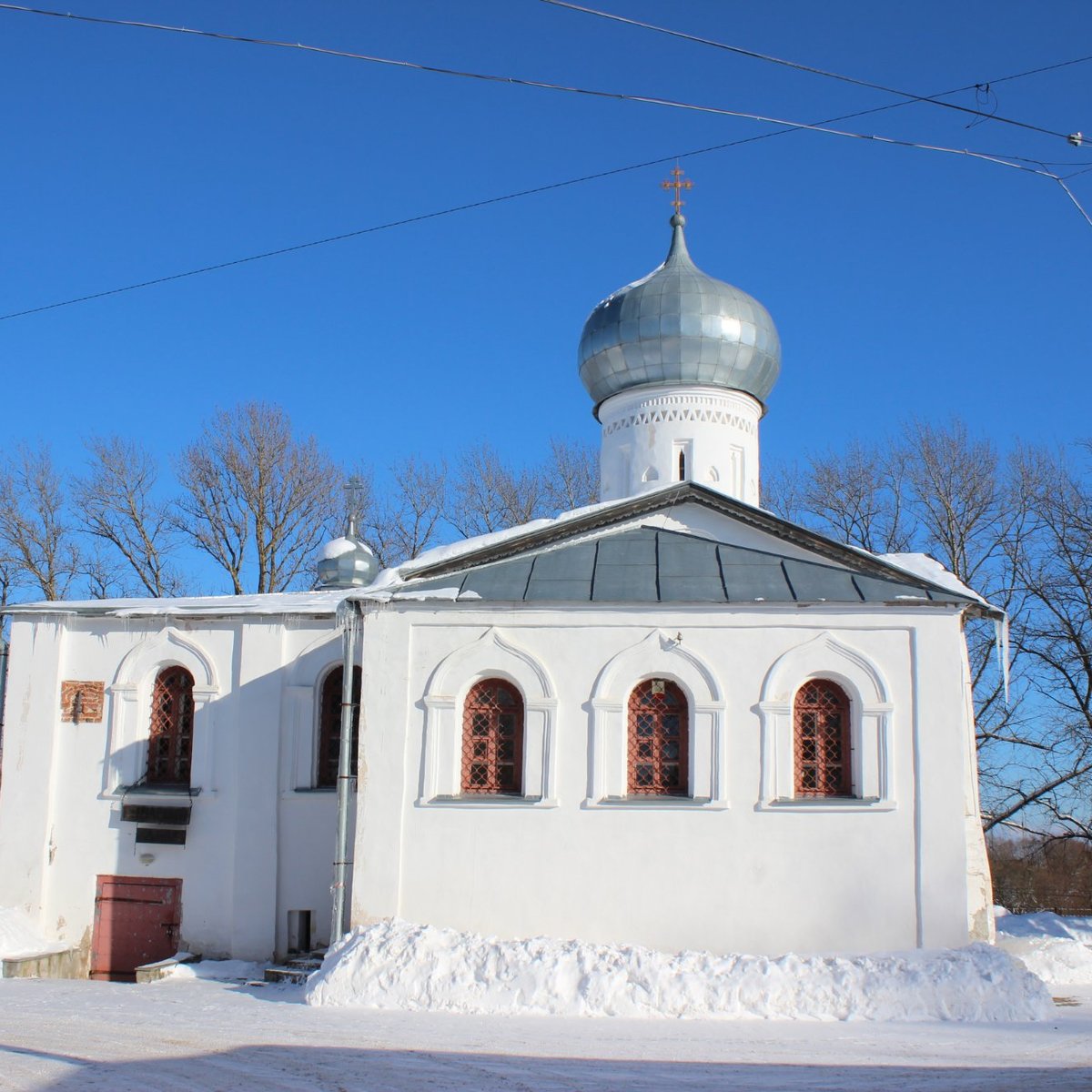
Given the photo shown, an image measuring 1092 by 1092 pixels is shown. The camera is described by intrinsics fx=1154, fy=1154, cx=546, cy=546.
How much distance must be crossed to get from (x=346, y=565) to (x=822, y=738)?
897 cm

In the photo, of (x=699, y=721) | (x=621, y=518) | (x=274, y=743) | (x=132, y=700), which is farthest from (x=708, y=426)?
(x=132, y=700)

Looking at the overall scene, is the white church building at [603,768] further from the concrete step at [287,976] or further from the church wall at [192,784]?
the concrete step at [287,976]

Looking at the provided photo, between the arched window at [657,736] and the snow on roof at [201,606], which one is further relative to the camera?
the snow on roof at [201,606]

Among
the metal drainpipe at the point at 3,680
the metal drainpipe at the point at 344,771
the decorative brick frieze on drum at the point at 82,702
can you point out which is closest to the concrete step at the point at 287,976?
the metal drainpipe at the point at 344,771

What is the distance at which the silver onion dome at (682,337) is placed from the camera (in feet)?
49.9

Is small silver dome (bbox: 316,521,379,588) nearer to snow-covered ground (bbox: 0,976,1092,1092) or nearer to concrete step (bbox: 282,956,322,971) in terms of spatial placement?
concrete step (bbox: 282,956,322,971)

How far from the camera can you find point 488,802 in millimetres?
10359

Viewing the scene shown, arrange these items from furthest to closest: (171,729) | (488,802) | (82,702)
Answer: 1. (82,702)
2. (171,729)
3. (488,802)

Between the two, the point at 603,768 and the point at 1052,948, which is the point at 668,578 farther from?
the point at 1052,948

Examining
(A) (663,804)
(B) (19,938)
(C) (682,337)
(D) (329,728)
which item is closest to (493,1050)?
(A) (663,804)

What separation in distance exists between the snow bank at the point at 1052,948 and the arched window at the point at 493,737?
4.74 m

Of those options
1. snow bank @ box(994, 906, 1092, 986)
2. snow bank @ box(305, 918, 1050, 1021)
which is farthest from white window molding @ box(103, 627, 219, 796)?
snow bank @ box(994, 906, 1092, 986)

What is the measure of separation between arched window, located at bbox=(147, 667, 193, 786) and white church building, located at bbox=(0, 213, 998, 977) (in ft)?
0.91

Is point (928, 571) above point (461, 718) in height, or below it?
above
